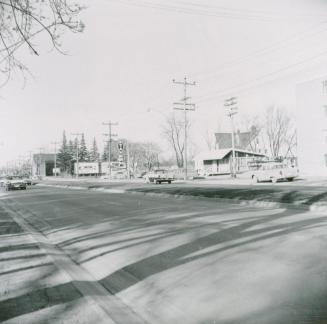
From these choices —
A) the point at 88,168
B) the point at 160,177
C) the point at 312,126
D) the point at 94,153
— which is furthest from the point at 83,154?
the point at 312,126

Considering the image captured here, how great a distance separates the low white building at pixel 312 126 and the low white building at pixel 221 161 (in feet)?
83.2

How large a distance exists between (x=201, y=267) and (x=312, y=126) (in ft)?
137

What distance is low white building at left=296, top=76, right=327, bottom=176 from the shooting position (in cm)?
4441

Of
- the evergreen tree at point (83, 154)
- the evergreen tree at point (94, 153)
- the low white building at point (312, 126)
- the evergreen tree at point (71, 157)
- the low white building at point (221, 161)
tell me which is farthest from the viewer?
the evergreen tree at point (94, 153)

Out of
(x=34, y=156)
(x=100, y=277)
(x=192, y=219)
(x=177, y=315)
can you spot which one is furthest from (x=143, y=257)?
(x=34, y=156)

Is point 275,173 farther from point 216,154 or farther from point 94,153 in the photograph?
point 94,153

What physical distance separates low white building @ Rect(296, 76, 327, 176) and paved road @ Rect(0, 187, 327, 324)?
1336 inches

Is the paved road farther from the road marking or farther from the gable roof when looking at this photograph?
the gable roof

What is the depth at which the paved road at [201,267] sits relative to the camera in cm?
510

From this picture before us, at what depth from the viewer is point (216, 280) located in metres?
6.23

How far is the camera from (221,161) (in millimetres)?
75438

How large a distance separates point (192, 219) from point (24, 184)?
36388 millimetres

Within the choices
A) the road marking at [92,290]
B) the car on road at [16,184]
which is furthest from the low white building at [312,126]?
the road marking at [92,290]

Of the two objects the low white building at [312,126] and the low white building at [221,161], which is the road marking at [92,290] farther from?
the low white building at [221,161]
